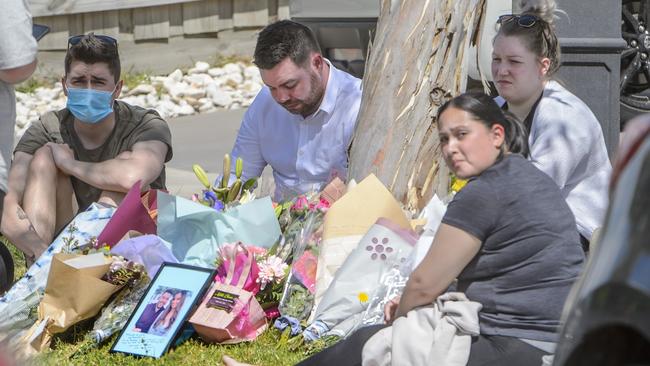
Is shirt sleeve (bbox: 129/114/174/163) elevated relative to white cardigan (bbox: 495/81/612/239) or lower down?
lower down

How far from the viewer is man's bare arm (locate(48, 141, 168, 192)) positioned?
571 centimetres

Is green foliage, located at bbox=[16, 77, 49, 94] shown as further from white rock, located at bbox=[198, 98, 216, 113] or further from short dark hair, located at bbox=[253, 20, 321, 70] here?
short dark hair, located at bbox=[253, 20, 321, 70]

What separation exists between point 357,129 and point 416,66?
0.41 meters

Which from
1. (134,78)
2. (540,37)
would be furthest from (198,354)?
(134,78)

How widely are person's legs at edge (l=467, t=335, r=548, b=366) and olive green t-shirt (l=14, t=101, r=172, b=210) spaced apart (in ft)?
8.29

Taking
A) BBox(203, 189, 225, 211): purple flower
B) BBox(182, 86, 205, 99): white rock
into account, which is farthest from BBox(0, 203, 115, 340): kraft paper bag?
BBox(182, 86, 205, 99): white rock

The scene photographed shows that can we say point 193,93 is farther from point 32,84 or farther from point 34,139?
point 34,139

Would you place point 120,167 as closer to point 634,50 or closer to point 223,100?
point 634,50

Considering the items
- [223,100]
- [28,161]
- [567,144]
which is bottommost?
[223,100]

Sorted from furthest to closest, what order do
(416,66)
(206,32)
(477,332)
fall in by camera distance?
(206,32)
(416,66)
(477,332)

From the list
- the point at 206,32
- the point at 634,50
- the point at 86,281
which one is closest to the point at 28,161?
the point at 86,281

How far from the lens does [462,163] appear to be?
404cm

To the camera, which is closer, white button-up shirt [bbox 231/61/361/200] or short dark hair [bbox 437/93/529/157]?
short dark hair [bbox 437/93/529/157]

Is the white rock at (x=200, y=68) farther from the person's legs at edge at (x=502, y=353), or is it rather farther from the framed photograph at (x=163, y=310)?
the person's legs at edge at (x=502, y=353)
